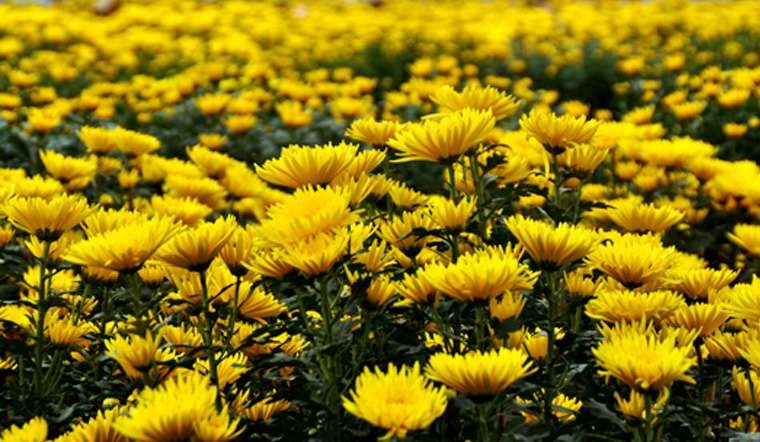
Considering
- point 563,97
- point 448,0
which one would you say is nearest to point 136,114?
point 563,97

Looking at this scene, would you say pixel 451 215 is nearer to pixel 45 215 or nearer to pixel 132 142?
pixel 45 215

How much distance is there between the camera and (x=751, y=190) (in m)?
3.45

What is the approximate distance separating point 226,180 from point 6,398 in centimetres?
159

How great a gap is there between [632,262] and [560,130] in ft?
1.29

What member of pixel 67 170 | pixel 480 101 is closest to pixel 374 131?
pixel 480 101

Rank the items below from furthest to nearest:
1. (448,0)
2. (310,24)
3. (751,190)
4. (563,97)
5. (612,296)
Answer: (448,0)
(310,24)
(563,97)
(751,190)
(612,296)

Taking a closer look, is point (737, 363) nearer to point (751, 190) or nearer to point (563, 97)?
point (751, 190)

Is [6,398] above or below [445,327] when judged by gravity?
below

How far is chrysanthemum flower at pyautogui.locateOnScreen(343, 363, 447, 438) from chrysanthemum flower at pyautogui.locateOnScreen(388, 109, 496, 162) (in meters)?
0.63

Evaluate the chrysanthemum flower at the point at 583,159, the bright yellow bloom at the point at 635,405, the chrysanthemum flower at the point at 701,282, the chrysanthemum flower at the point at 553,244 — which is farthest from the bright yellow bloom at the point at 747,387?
the chrysanthemum flower at the point at 583,159

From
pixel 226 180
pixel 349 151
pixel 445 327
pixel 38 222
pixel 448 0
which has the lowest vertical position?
pixel 448 0

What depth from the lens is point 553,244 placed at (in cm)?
175

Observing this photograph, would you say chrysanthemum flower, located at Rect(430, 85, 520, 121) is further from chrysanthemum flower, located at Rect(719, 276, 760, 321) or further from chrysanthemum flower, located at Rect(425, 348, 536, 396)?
chrysanthemum flower, located at Rect(425, 348, 536, 396)

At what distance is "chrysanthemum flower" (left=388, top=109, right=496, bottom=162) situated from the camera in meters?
1.96
